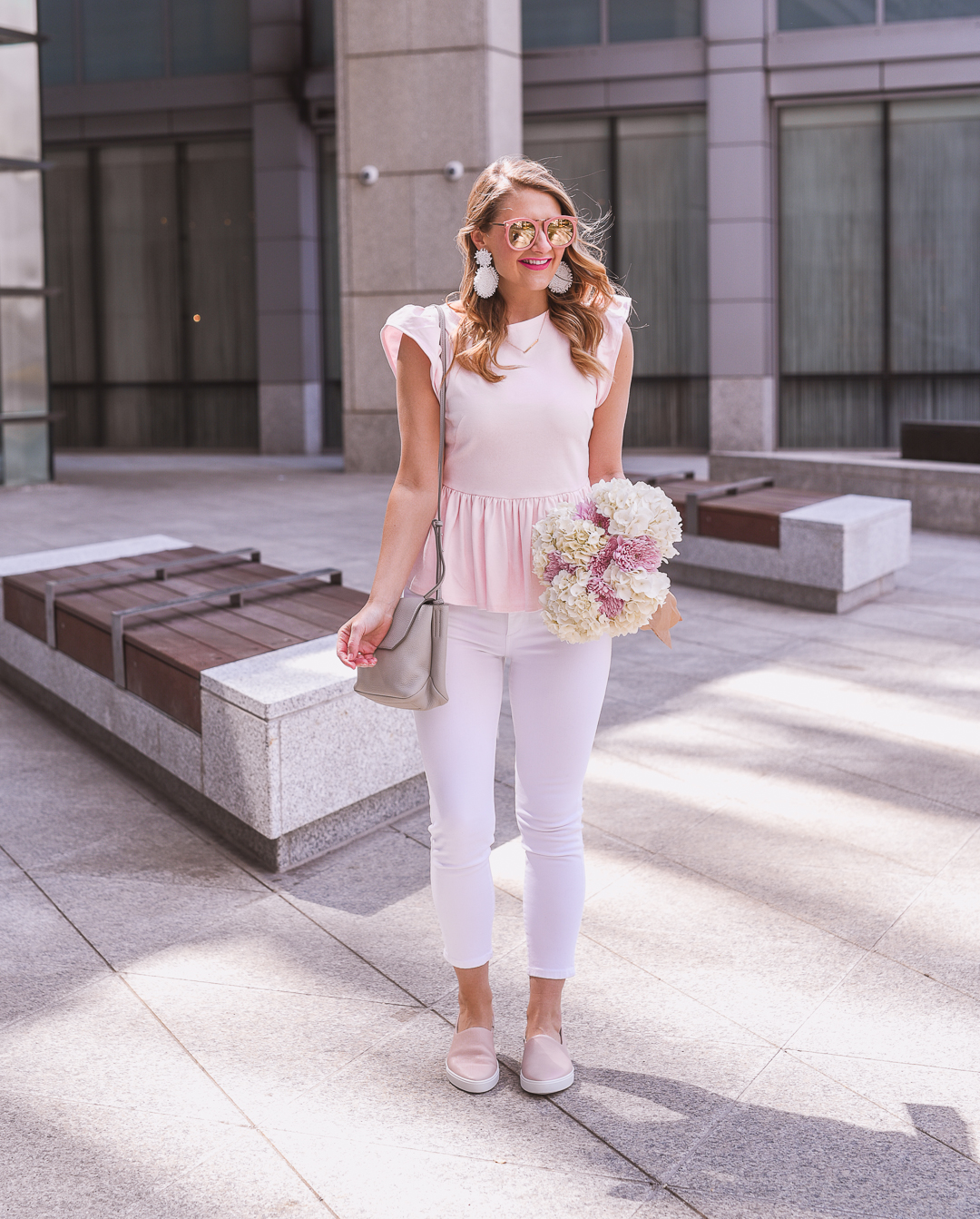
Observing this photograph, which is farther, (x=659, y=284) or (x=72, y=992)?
(x=659, y=284)

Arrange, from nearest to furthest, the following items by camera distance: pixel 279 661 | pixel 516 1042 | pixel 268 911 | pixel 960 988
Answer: pixel 516 1042
pixel 960 988
pixel 268 911
pixel 279 661

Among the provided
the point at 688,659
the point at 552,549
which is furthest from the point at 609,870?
the point at 688,659

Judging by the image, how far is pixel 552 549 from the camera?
114 inches

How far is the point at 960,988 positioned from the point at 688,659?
13.4ft

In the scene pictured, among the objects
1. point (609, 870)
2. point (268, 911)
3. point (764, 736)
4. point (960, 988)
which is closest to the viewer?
point (960, 988)

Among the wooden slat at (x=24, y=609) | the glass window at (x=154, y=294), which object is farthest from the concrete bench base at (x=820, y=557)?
the glass window at (x=154, y=294)

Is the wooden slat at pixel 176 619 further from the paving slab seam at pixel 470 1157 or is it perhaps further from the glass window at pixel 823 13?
the glass window at pixel 823 13

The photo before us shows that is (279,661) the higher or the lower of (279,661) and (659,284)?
the lower

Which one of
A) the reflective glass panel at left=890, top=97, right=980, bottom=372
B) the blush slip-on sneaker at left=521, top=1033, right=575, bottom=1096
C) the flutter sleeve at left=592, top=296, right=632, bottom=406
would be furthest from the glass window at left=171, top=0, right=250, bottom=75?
the blush slip-on sneaker at left=521, top=1033, right=575, bottom=1096

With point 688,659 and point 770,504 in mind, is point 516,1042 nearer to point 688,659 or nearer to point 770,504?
point 688,659

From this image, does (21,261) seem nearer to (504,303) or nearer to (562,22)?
(562,22)

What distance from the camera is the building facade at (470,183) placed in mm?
16781

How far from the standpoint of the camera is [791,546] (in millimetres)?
9039

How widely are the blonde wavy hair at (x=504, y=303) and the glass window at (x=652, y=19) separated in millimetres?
18289
